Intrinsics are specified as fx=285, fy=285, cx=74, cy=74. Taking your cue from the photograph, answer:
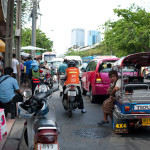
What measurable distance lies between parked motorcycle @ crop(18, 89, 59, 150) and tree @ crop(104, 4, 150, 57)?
27130 mm

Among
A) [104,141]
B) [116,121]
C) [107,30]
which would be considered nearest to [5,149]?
[104,141]

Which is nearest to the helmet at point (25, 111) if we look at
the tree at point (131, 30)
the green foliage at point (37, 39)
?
the tree at point (131, 30)

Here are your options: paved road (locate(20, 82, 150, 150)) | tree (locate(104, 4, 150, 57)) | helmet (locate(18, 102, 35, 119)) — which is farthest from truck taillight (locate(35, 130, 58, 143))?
tree (locate(104, 4, 150, 57))

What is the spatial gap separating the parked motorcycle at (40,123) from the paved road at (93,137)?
107cm

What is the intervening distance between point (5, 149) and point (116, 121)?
2.44m

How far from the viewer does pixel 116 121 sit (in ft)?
20.5

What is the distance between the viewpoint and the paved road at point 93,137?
18.0ft

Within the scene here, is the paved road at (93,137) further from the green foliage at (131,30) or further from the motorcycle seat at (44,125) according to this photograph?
the green foliage at (131,30)

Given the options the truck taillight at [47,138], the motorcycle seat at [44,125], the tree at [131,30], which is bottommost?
the truck taillight at [47,138]

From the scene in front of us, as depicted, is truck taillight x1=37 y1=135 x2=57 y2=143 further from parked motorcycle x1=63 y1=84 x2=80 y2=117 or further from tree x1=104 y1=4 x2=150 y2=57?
tree x1=104 y1=4 x2=150 y2=57

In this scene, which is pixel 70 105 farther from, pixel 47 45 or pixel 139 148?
pixel 47 45

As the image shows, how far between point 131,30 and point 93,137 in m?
26.9

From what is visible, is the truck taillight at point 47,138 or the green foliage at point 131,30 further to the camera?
the green foliage at point 131,30

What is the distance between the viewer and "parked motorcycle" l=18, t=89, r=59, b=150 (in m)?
3.56
